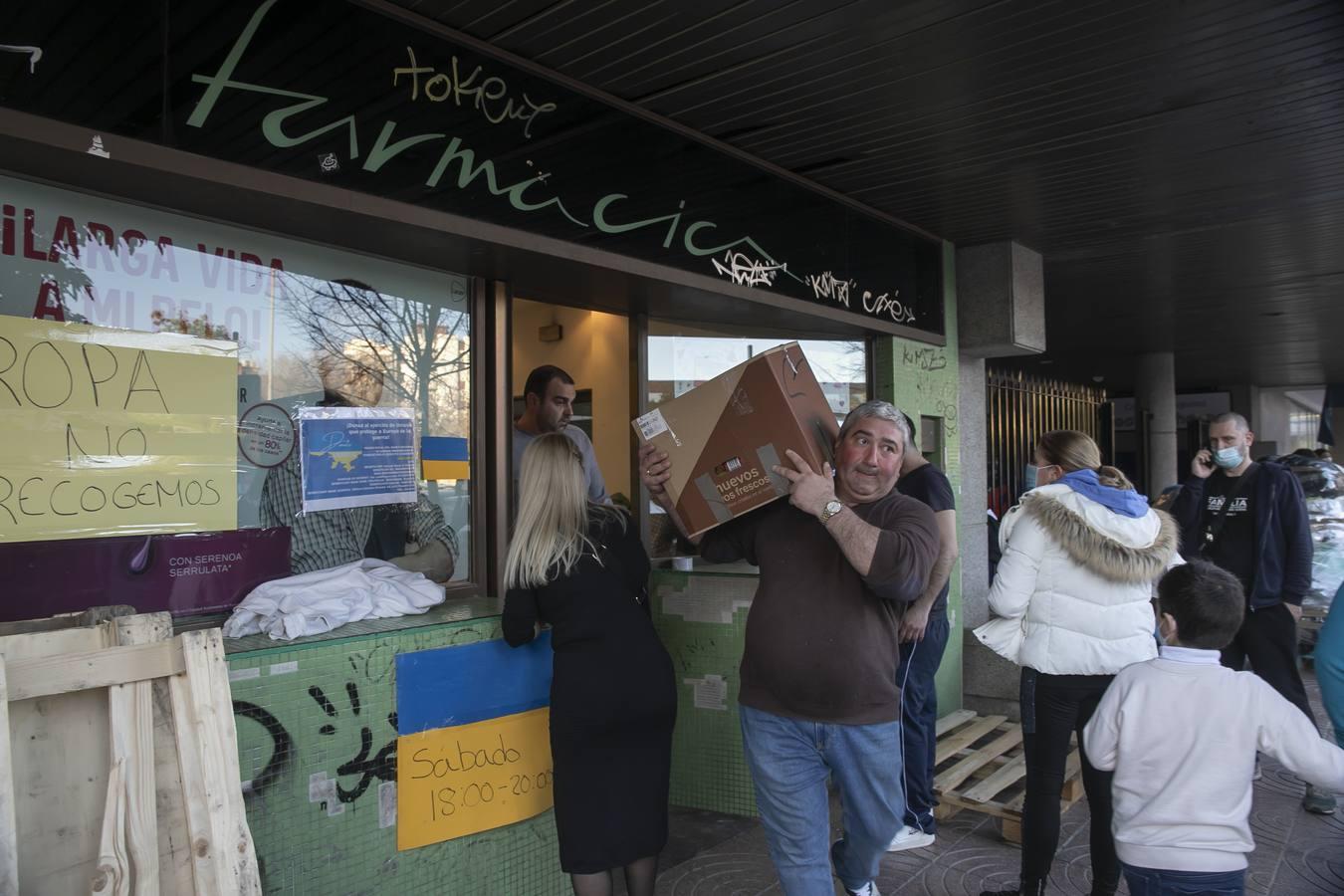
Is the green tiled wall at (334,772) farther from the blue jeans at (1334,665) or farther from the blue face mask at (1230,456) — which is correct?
the blue face mask at (1230,456)

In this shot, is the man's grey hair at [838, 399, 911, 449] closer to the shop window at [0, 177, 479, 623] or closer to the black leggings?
the black leggings

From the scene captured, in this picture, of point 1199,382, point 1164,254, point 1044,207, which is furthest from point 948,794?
point 1199,382

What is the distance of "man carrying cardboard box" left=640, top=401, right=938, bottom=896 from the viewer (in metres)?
2.62

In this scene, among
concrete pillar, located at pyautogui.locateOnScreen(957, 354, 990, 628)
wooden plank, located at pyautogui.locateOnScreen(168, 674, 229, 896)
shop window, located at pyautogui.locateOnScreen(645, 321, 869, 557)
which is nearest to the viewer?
wooden plank, located at pyautogui.locateOnScreen(168, 674, 229, 896)

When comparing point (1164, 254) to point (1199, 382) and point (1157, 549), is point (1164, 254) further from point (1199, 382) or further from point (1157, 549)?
point (1199, 382)

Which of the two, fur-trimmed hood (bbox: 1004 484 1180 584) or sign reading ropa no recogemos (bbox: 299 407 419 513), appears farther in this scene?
sign reading ropa no recogemos (bbox: 299 407 419 513)

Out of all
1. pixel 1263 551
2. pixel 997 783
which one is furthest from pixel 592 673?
pixel 1263 551

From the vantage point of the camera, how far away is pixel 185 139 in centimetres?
262

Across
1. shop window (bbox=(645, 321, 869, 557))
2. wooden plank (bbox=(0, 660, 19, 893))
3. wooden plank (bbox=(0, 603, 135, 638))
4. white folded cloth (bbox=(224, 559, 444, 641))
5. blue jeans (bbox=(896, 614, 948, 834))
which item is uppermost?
shop window (bbox=(645, 321, 869, 557))

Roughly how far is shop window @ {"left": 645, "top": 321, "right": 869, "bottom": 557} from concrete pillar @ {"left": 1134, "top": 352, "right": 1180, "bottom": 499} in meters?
10.1

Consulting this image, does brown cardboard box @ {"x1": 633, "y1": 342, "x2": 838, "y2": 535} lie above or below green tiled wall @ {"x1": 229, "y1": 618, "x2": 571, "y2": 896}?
above

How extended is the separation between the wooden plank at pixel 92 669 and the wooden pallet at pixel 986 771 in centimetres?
357

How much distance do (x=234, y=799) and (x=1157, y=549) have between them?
2.95m

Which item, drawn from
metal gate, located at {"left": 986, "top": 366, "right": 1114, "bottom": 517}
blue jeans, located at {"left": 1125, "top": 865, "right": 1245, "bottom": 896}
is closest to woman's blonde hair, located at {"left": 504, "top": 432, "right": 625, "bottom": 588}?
blue jeans, located at {"left": 1125, "top": 865, "right": 1245, "bottom": 896}
